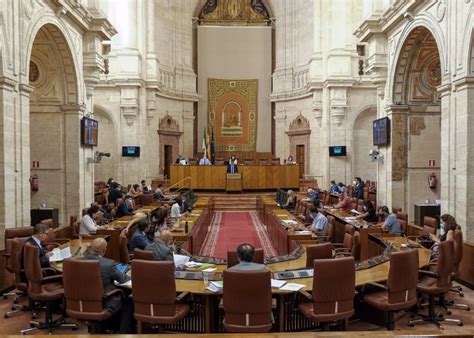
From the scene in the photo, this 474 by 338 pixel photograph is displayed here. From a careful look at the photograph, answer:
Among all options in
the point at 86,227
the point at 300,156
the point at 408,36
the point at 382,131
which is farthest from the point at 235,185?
the point at 86,227

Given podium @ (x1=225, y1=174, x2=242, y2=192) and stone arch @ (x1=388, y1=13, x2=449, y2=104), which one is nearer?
stone arch @ (x1=388, y1=13, x2=449, y2=104)

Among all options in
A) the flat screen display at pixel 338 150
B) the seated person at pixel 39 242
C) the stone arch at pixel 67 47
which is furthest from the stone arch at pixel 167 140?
the seated person at pixel 39 242

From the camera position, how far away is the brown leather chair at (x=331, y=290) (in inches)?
184

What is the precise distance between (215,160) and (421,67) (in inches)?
586

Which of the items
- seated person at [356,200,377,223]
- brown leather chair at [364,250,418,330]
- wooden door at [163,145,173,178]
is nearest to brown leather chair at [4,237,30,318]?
brown leather chair at [364,250,418,330]

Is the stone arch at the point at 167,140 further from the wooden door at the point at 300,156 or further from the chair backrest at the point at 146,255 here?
the chair backrest at the point at 146,255

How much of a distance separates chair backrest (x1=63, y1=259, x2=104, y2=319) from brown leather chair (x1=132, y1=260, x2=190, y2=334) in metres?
0.39

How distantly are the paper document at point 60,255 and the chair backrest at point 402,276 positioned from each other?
426cm

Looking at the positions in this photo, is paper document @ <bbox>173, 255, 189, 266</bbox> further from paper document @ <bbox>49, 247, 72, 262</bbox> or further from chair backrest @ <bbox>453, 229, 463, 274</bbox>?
chair backrest @ <bbox>453, 229, 463, 274</bbox>

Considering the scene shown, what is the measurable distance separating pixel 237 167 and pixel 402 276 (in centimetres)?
1678

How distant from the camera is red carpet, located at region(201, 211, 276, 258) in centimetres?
1101

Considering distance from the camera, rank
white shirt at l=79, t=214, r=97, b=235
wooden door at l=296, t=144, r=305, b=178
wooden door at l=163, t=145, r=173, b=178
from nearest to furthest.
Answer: white shirt at l=79, t=214, r=97, b=235 < wooden door at l=296, t=144, r=305, b=178 < wooden door at l=163, t=145, r=173, b=178

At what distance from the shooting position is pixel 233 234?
13.3m

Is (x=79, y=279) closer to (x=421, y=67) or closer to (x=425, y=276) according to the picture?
(x=425, y=276)
